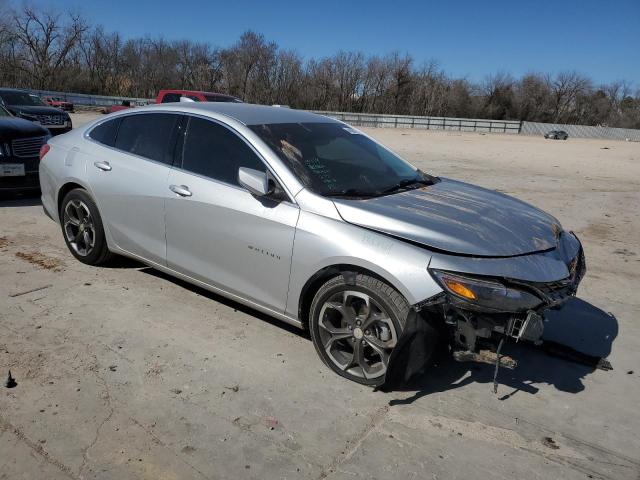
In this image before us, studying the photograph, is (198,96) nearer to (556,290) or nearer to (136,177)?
(136,177)

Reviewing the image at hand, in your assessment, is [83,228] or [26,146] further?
[26,146]

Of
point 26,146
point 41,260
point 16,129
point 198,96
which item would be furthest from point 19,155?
point 198,96

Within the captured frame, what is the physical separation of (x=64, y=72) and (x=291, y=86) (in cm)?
3102

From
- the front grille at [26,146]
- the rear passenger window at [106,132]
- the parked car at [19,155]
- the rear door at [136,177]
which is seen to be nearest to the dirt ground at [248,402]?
the rear door at [136,177]

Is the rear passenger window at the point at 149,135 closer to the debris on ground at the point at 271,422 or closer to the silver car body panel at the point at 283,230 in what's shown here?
the silver car body panel at the point at 283,230

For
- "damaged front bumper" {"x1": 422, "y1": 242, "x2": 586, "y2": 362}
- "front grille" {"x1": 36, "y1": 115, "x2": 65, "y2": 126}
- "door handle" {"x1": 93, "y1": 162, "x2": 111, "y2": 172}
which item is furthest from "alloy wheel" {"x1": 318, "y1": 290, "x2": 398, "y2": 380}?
"front grille" {"x1": 36, "y1": 115, "x2": 65, "y2": 126}

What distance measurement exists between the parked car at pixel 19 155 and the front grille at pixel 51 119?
863 cm

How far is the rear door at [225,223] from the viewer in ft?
11.8

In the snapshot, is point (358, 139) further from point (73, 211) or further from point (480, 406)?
point (73, 211)

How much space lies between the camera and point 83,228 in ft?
16.5

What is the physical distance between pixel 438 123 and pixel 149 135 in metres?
57.3

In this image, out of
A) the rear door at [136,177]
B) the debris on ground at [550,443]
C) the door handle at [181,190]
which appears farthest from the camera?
the rear door at [136,177]

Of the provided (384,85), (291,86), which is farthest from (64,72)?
(384,85)

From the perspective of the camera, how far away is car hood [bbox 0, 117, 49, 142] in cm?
746
